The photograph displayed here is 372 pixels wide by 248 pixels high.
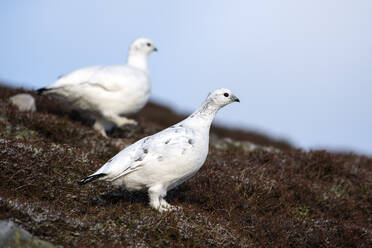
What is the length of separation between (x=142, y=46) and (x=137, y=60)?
0.38 meters

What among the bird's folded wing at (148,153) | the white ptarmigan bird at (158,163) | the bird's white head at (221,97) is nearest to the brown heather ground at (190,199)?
the white ptarmigan bird at (158,163)

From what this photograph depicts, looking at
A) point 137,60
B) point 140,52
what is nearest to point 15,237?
point 137,60

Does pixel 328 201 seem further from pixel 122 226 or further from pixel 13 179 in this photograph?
pixel 13 179

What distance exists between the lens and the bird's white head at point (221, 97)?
19.5 ft

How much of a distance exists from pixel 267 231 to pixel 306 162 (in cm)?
307

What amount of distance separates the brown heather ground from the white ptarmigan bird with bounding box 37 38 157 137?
52cm

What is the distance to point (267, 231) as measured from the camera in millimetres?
5656

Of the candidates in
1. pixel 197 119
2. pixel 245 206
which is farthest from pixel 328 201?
pixel 197 119

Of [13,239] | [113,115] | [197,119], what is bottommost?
[113,115]

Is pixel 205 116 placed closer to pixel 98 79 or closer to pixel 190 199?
pixel 190 199

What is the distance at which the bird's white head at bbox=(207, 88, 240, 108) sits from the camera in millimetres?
5938

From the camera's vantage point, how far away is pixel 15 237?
155 inches

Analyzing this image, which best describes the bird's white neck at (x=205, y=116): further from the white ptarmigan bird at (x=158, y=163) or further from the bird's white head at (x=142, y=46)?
the bird's white head at (x=142, y=46)

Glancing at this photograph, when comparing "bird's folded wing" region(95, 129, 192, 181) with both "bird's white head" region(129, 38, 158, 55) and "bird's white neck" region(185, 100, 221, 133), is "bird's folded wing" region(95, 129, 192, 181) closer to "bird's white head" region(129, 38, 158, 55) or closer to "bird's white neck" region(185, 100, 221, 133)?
"bird's white neck" region(185, 100, 221, 133)
